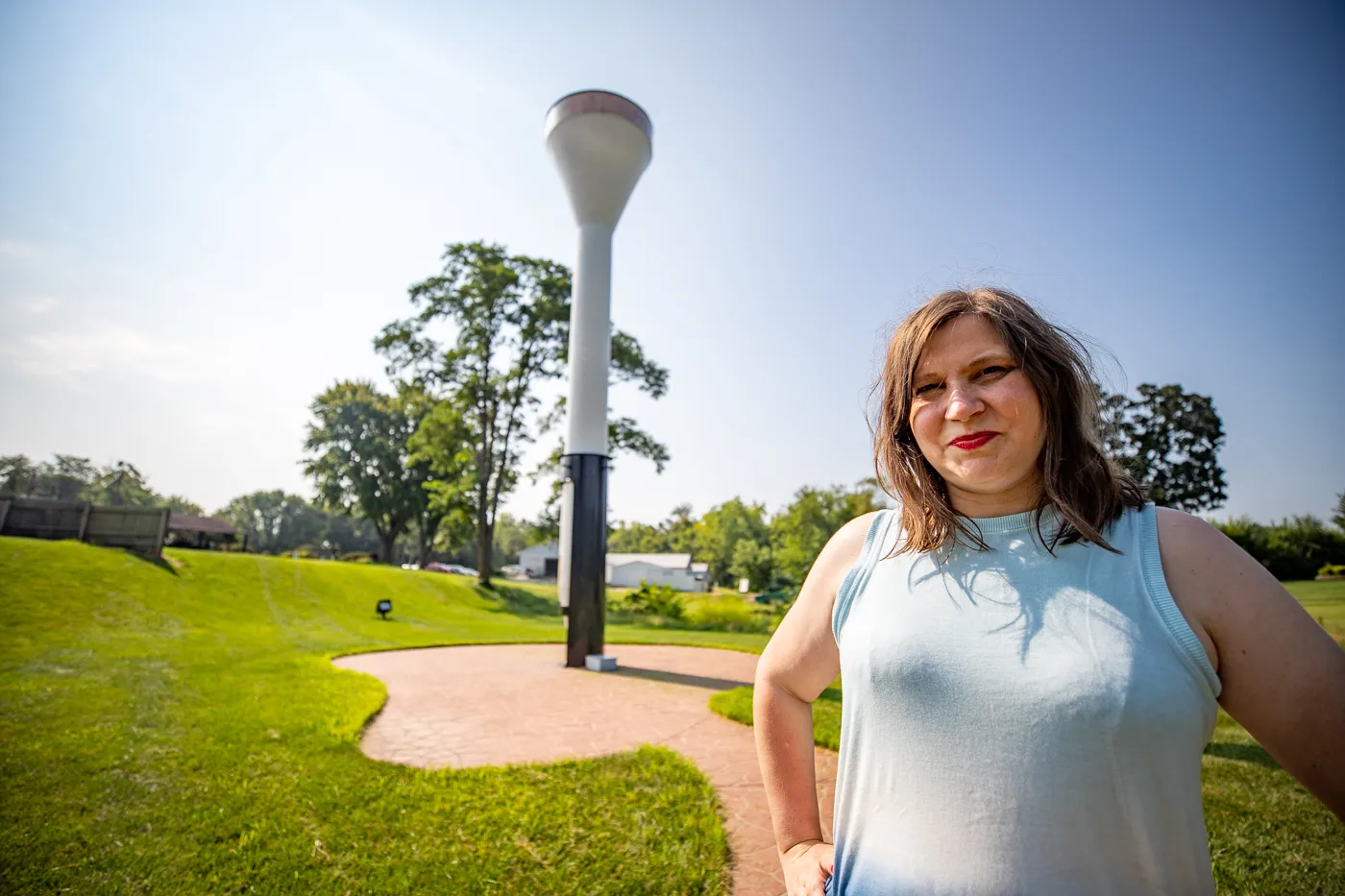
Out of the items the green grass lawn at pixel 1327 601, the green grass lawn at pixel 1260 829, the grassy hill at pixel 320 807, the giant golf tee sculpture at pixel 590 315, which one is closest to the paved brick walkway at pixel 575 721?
the grassy hill at pixel 320 807

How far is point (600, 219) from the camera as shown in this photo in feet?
33.3

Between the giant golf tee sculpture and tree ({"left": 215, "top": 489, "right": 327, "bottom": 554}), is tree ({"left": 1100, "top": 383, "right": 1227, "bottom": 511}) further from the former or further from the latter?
tree ({"left": 215, "top": 489, "right": 327, "bottom": 554})

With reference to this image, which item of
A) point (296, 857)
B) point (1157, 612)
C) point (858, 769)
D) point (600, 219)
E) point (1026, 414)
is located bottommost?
point (296, 857)

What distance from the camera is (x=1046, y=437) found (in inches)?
52.7

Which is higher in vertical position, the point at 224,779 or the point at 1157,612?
the point at 1157,612

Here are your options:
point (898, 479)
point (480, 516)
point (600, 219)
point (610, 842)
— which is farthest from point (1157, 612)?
point (480, 516)

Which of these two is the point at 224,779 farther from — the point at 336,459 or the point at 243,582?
the point at 336,459

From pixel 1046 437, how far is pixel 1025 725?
0.60 m

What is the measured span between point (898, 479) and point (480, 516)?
81.1 ft

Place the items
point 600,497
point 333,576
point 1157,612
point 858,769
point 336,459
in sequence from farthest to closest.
Result: point 336,459
point 333,576
point 600,497
point 858,769
point 1157,612

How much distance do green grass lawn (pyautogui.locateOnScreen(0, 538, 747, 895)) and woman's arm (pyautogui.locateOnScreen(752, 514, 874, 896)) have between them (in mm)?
2090

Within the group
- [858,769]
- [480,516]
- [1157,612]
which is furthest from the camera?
[480,516]

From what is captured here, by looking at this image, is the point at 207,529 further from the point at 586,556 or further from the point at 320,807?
the point at 320,807

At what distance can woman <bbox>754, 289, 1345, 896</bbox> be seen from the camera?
39.8 inches
